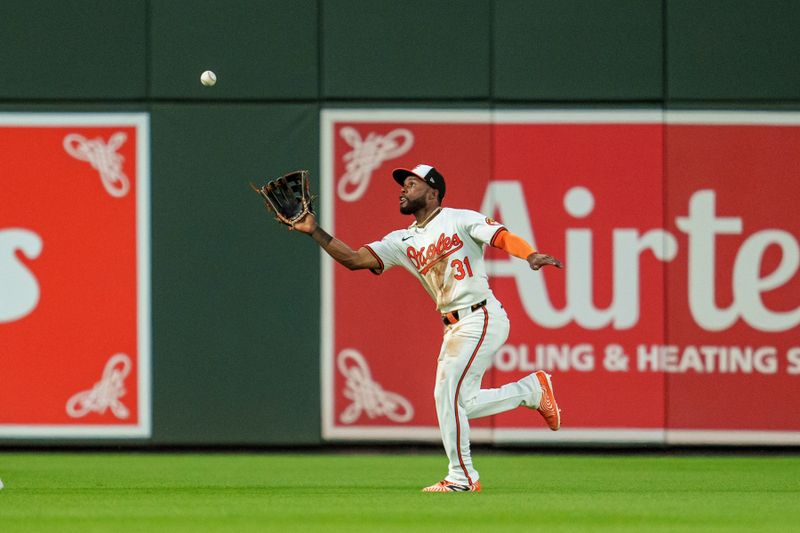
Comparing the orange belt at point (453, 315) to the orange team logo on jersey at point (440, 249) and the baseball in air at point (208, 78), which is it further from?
the baseball in air at point (208, 78)

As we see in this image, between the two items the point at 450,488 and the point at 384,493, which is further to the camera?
the point at 384,493

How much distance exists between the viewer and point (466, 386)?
22.9 feet

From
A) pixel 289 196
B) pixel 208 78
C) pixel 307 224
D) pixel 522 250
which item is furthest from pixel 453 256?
pixel 208 78

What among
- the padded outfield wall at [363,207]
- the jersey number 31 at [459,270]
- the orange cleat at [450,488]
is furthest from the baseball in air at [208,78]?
the orange cleat at [450,488]

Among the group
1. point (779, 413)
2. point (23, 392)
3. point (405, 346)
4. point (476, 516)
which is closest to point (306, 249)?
point (405, 346)

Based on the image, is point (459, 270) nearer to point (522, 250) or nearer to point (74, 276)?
point (522, 250)

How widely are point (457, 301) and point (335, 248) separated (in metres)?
0.74

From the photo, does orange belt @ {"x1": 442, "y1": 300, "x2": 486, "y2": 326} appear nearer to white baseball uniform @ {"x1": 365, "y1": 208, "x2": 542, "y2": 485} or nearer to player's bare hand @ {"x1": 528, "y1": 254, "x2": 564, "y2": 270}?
white baseball uniform @ {"x1": 365, "y1": 208, "x2": 542, "y2": 485}

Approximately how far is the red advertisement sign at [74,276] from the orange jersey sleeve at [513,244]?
12.7 ft

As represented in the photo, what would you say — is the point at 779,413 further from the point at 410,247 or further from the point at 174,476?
the point at 174,476

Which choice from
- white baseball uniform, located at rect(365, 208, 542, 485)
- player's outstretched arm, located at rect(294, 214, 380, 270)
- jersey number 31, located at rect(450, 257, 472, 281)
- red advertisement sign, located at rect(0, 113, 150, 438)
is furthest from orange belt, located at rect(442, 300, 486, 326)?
red advertisement sign, located at rect(0, 113, 150, 438)

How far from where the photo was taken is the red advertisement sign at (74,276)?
387 inches

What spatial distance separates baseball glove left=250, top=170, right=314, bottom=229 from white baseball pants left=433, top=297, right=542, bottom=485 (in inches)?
42.0

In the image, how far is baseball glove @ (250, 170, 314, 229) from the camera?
7133 mm
